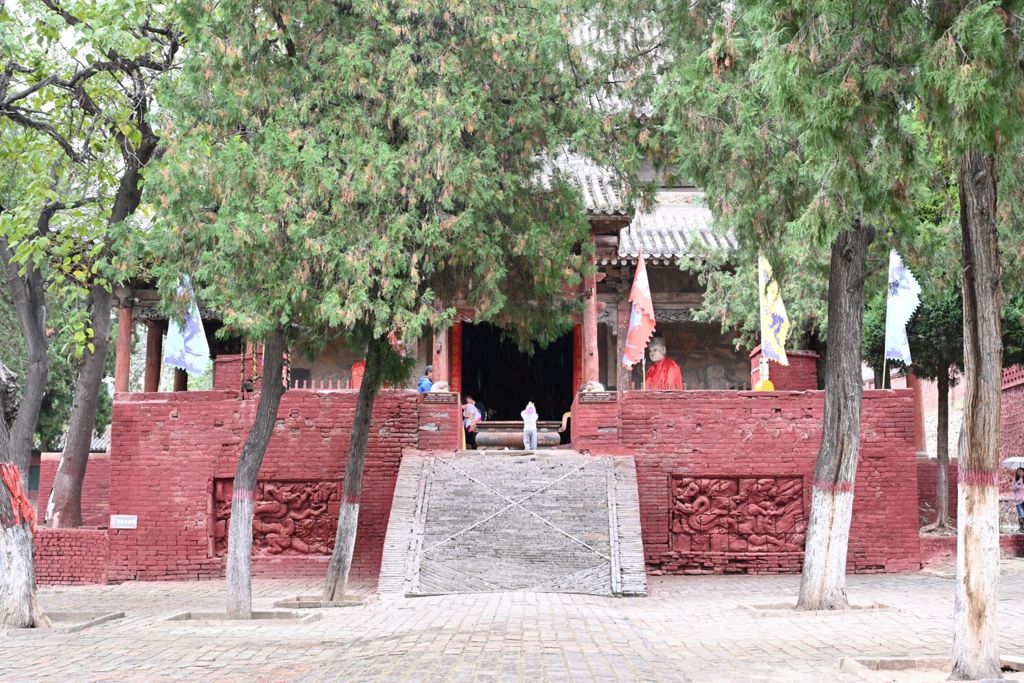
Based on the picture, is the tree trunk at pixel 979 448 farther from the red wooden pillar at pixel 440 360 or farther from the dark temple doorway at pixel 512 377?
the dark temple doorway at pixel 512 377

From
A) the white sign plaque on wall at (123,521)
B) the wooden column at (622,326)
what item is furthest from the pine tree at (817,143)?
the white sign plaque on wall at (123,521)

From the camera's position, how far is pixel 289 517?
13414 millimetres

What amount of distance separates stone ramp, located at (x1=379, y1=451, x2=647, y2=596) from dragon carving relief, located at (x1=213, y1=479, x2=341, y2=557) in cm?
111

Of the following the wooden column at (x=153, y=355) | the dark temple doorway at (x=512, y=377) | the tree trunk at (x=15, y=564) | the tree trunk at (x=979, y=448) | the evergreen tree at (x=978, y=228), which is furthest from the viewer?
the dark temple doorway at (x=512, y=377)

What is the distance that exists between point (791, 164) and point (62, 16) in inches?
311

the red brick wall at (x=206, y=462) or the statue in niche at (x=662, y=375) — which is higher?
the statue in niche at (x=662, y=375)

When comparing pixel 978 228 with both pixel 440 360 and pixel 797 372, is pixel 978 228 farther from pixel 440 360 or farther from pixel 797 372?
pixel 440 360

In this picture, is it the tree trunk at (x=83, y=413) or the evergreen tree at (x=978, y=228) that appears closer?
the evergreen tree at (x=978, y=228)

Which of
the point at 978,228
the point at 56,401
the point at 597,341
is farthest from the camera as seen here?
the point at 56,401

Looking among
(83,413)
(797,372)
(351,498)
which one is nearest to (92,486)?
(83,413)

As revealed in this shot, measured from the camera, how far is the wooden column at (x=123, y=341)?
1797 centimetres

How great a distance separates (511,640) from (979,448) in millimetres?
3282

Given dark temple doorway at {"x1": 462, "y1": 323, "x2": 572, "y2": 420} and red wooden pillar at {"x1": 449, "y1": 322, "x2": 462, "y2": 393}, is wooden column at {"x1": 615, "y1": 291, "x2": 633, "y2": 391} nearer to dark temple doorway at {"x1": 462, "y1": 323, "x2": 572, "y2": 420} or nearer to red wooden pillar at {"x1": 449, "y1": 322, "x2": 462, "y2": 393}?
red wooden pillar at {"x1": 449, "y1": 322, "x2": 462, "y2": 393}

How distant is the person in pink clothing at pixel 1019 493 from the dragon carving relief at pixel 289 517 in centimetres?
937
